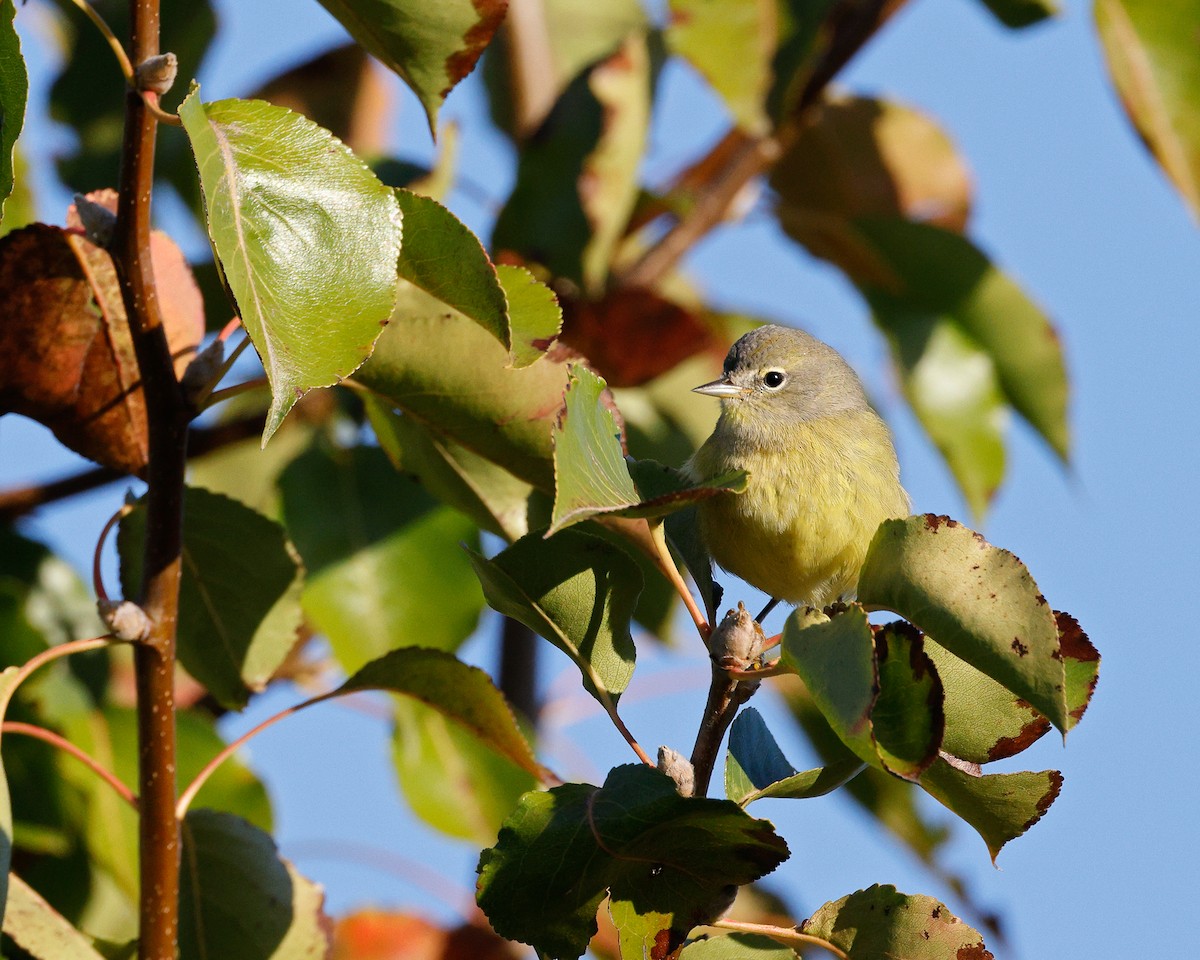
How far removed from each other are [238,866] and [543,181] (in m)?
2.12

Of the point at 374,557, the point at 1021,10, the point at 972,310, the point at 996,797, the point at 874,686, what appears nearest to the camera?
the point at 874,686

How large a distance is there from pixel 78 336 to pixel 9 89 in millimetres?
538

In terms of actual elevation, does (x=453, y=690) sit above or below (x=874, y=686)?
below

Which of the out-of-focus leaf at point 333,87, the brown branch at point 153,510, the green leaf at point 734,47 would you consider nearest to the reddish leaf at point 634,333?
the green leaf at point 734,47

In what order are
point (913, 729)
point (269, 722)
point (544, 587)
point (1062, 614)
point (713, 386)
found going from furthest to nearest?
point (713, 386), point (269, 722), point (544, 587), point (1062, 614), point (913, 729)

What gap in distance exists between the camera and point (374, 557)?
3109 millimetres

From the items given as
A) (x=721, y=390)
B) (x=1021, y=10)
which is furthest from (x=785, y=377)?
(x=1021, y=10)

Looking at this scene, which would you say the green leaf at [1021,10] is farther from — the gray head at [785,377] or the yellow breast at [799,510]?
the yellow breast at [799,510]

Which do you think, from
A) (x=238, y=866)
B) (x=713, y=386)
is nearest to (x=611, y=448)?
(x=238, y=866)

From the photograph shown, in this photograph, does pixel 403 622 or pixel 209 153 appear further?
pixel 403 622

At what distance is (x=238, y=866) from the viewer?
7.14ft

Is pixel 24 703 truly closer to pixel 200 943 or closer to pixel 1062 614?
pixel 200 943

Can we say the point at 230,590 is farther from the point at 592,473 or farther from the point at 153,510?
the point at 592,473

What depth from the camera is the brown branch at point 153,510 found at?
1660mm
